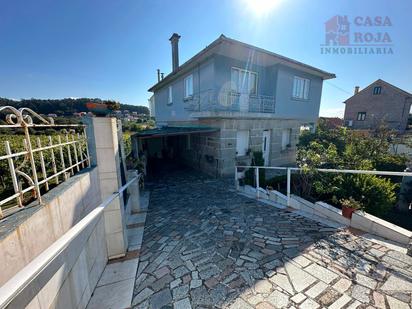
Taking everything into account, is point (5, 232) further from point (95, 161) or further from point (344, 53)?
point (344, 53)

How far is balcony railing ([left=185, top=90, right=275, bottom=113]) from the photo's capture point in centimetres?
905

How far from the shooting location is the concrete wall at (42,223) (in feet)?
4.27

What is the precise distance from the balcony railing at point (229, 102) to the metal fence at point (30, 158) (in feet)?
22.0

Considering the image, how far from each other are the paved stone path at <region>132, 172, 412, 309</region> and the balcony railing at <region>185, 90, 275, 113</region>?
6147mm

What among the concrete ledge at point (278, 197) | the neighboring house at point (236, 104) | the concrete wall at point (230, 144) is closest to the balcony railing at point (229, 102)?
the neighboring house at point (236, 104)

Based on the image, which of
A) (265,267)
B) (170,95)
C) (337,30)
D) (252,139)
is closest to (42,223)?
(265,267)

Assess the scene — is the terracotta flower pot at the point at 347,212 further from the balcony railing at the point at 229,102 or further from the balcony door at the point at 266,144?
the balcony door at the point at 266,144

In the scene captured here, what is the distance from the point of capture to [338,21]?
8430mm

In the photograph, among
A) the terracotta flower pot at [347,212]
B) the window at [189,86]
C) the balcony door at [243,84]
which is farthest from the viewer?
the window at [189,86]

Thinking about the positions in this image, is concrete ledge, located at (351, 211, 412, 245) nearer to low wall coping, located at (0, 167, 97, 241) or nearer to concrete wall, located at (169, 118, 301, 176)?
low wall coping, located at (0, 167, 97, 241)

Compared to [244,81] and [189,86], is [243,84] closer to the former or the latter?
[244,81]

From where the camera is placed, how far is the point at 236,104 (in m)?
9.65

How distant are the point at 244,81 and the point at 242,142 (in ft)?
11.3

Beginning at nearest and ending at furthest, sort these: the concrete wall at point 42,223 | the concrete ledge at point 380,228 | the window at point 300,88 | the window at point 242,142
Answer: the concrete wall at point 42,223 < the concrete ledge at point 380,228 < the window at point 242,142 < the window at point 300,88
